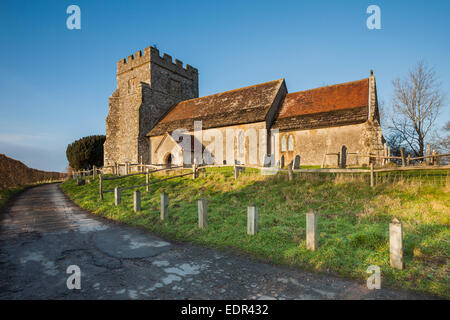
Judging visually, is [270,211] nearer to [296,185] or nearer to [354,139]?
[296,185]

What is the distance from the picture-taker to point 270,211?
25.8 feet

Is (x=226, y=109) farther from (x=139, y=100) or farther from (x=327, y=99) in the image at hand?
(x=139, y=100)

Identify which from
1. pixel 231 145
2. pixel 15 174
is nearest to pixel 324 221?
pixel 231 145

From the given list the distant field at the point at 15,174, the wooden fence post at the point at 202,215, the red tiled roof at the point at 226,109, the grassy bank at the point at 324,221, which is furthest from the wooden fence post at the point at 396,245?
the distant field at the point at 15,174

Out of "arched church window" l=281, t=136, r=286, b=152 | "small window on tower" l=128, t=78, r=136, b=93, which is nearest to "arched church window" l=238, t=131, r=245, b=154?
"arched church window" l=281, t=136, r=286, b=152

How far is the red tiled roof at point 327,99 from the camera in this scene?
62.8ft

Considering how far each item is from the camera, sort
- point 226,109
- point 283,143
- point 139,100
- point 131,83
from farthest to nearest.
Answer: point 131,83, point 139,100, point 226,109, point 283,143

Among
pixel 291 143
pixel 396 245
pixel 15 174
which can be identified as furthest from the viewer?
pixel 15 174

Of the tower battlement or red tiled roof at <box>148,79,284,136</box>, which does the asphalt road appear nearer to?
red tiled roof at <box>148,79,284,136</box>

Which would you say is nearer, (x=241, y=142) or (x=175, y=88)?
(x=241, y=142)

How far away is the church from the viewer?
17.9 m

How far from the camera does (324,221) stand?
21.4 feet

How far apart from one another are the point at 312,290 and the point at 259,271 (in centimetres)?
99

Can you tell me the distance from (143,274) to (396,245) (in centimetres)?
447
